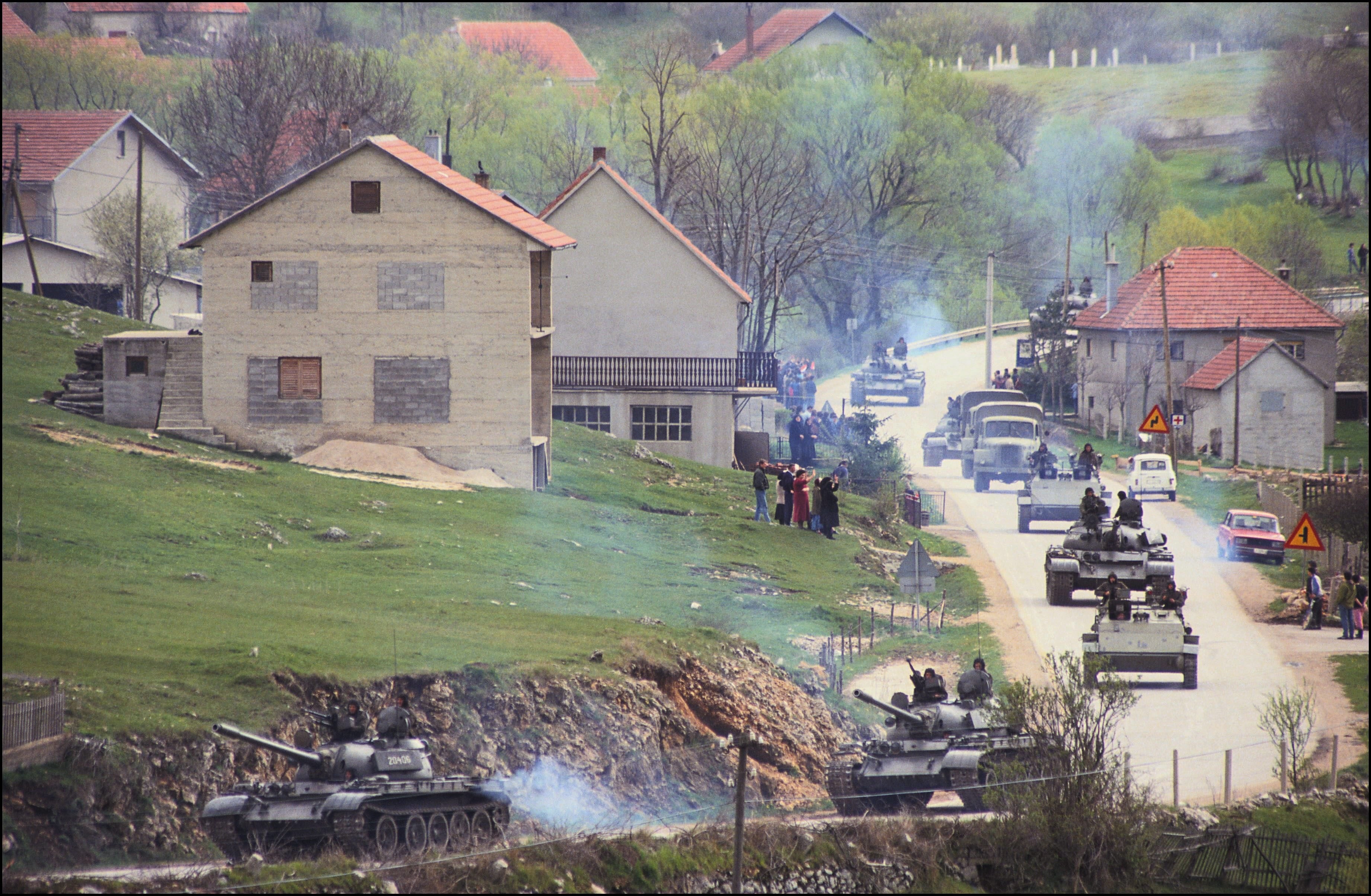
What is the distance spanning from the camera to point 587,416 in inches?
2040

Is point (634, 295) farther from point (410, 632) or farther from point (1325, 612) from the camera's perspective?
point (410, 632)

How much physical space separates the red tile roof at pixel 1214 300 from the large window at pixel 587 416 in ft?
79.0

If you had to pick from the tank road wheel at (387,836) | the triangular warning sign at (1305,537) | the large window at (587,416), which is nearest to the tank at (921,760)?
the tank road wheel at (387,836)

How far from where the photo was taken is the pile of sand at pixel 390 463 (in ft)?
128

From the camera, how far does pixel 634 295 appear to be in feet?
176

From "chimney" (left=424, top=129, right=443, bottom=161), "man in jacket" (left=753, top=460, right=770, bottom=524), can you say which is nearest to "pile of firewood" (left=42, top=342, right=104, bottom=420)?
"chimney" (left=424, top=129, right=443, bottom=161)

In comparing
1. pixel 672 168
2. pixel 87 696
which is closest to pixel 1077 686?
pixel 87 696

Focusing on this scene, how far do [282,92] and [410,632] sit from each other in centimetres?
5968

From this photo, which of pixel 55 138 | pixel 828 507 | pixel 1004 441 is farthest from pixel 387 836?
pixel 55 138

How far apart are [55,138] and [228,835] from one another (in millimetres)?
49270

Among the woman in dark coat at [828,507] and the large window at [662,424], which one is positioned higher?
the large window at [662,424]

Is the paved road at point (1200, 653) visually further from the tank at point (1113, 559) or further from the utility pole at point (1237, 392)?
the utility pole at point (1237, 392)

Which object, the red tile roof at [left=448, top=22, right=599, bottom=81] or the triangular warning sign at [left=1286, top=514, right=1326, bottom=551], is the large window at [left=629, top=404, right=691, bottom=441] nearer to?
the triangular warning sign at [left=1286, top=514, right=1326, bottom=551]

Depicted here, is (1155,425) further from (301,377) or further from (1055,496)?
(301,377)
